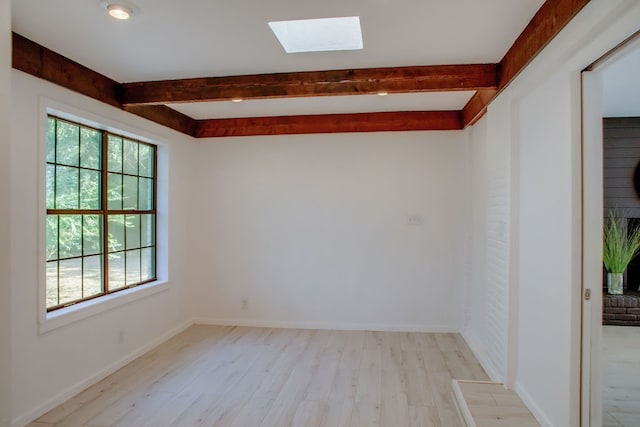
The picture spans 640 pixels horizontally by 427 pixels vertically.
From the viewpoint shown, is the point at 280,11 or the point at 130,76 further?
the point at 130,76

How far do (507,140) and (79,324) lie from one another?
11.8ft

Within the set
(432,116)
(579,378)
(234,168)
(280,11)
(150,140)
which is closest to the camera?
(579,378)

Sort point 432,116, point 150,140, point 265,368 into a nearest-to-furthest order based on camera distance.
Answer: point 265,368
point 150,140
point 432,116

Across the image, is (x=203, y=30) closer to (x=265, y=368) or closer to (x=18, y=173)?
(x=18, y=173)

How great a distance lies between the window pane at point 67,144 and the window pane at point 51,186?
97mm

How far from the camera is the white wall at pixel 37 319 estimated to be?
2.48 metres

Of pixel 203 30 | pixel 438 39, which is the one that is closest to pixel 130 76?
pixel 203 30

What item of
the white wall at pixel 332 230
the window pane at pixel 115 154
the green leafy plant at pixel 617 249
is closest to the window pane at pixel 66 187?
the window pane at pixel 115 154

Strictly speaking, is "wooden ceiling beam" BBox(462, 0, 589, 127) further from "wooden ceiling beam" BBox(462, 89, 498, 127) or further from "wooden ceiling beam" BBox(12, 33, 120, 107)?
"wooden ceiling beam" BBox(12, 33, 120, 107)

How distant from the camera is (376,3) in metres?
2.05

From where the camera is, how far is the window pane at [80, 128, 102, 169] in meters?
3.20

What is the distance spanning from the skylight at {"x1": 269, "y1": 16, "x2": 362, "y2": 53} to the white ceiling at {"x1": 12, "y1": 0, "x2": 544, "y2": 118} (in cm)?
7

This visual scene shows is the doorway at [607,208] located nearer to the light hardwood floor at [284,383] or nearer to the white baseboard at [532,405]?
the white baseboard at [532,405]

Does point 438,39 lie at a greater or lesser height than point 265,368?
greater
